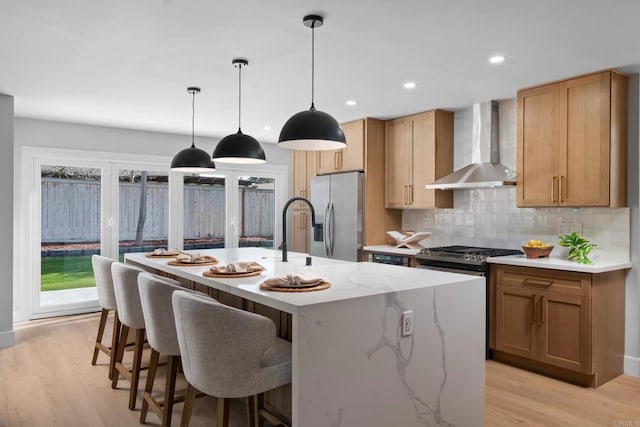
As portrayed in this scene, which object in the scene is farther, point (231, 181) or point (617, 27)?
point (231, 181)

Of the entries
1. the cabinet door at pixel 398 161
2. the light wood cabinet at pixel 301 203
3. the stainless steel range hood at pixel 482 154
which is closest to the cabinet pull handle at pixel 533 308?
the stainless steel range hood at pixel 482 154

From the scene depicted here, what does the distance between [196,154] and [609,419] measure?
11.7 ft

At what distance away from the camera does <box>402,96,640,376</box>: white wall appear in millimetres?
3590

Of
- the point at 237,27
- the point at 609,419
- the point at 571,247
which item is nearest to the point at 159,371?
the point at 237,27

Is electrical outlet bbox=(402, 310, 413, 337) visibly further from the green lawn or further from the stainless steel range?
the green lawn

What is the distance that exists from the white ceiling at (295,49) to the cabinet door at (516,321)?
5.70 feet

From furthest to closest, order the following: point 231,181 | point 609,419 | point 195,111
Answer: point 231,181 < point 195,111 < point 609,419

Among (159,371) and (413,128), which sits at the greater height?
(413,128)

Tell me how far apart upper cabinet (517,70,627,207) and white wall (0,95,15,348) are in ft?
15.1

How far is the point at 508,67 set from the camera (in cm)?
343

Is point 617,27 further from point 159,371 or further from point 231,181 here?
point 231,181

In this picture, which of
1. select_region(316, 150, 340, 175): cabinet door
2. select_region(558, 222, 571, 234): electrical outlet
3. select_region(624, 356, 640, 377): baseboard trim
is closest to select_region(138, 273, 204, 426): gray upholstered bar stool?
select_region(558, 222, 571, 234): electrical outlet

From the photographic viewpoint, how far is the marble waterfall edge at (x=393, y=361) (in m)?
1.86

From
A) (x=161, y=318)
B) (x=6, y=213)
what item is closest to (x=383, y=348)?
(x=161, y=318)
